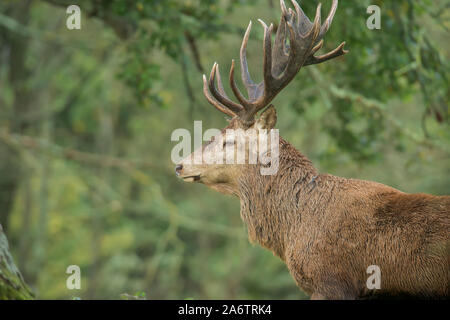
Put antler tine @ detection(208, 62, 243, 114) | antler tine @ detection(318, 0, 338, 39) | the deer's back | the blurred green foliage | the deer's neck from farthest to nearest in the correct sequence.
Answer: the blurred green foliage, antler tine @ detection(208, 62, 243, 114), antler tine @ detection(318, 0, 338, 39), the deer's neck, the deer's back

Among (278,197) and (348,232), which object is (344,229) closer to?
(348,232)

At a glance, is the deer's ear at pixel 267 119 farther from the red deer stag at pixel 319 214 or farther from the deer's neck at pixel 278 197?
the deer's neck at pixel 278 197

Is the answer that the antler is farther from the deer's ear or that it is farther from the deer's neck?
the deer's neck

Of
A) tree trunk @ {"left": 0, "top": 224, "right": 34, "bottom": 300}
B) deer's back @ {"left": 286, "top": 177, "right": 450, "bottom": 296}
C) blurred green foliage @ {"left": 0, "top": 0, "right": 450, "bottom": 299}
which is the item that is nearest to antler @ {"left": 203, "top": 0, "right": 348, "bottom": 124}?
deer's back @ {"left": 286, "top": 177, "right": 450, "bottom": 296}

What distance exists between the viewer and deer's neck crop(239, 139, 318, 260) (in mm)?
5938

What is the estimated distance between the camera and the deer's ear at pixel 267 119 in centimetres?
616

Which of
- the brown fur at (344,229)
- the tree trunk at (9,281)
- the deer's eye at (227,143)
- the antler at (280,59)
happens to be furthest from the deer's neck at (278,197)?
the tree trunk at (9,281)

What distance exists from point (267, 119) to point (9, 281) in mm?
2970

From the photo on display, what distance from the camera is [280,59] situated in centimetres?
Result: 640

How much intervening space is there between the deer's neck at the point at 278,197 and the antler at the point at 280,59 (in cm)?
55

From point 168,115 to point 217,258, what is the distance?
7.19 m

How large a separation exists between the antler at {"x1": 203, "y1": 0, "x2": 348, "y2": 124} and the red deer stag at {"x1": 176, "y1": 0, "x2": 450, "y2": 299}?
1cm

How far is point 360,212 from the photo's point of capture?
216 inches
